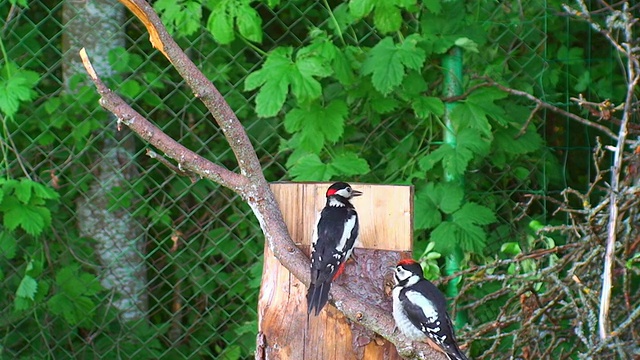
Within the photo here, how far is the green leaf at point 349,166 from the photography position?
393 centimetres

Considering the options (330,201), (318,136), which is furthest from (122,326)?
(330,201)

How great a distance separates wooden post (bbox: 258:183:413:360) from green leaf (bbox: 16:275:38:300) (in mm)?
1811

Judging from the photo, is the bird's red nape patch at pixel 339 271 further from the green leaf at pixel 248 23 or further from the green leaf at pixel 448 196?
the green leaf at pixel 248 23

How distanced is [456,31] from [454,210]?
31.1 inches

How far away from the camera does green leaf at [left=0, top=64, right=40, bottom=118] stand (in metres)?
4.09

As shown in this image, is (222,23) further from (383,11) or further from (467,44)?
(467,44)

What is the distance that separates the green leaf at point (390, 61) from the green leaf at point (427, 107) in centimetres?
16

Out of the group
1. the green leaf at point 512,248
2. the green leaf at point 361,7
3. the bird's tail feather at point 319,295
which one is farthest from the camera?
the green leaf at point 361,7

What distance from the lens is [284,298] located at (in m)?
2.90

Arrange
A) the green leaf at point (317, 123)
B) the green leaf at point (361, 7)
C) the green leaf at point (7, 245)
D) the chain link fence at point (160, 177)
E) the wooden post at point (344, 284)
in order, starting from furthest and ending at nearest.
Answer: the green leaf at point (7, 245), the chain link fence at point (160, 177), the green leaf at point (317, 123), the green leaf at point (361, 7), the wooden post at point (344, 284)

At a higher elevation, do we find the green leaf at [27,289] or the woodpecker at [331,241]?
the woodpecker at [331,241]

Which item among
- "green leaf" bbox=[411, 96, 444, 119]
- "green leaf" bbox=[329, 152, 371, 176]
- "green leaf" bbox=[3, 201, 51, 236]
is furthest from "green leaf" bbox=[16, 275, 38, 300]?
"green leaf" bbox=[411, 96, 444, 119]

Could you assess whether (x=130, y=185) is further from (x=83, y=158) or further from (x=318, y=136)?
(x=318, y=136)

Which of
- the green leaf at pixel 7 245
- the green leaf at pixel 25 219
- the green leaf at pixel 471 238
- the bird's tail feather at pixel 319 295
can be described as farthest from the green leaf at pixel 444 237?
the green leaf at pixel 7 245
